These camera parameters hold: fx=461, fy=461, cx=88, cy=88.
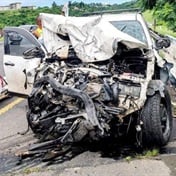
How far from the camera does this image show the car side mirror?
850cm

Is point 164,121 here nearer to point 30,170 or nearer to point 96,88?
point 96,88

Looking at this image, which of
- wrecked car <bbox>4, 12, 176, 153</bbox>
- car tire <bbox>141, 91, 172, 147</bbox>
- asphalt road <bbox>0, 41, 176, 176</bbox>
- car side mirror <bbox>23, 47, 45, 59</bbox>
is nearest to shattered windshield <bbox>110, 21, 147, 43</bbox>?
wrecked car <bbox>4, 12, 176, 153</bbox>

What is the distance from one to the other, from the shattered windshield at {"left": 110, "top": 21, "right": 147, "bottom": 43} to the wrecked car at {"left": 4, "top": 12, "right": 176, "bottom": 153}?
1128 millimetres

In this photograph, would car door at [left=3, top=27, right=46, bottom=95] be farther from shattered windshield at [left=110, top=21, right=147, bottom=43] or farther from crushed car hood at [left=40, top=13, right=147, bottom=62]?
shattered windshield at [left=110, top=21, right=147, bottom=43]

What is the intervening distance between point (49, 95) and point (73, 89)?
45 centimetres

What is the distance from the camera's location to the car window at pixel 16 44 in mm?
9203

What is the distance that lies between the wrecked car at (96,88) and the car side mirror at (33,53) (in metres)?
0.60

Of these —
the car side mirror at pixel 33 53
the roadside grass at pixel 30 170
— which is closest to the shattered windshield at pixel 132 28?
the car side mirror at pixel 33 53

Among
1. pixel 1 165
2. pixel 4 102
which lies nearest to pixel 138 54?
pixel 1 165

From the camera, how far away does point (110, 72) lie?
672 centimetres

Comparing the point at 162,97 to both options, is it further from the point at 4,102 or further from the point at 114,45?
the point at 4,102

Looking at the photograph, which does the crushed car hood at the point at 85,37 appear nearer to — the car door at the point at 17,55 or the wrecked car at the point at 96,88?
the wrecked car at the point at 96,88

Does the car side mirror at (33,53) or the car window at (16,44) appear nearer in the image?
the car side mirror at (33,53)

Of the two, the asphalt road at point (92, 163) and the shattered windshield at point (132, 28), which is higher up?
the shattered windshield at point (132, 28)
